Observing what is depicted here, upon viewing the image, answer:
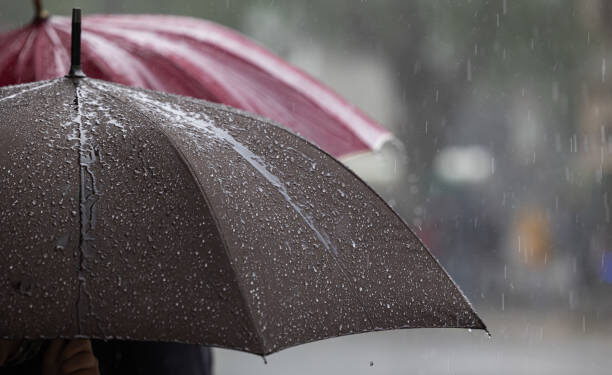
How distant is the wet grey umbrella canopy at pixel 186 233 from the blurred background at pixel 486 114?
38.2 ft

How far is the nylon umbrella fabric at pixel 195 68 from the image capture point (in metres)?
2.50

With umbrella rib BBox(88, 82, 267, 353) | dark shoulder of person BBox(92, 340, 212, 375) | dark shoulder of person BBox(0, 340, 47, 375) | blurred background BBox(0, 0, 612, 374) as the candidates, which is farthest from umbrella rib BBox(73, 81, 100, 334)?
blurred background BBox(0, 0, 612, 374)

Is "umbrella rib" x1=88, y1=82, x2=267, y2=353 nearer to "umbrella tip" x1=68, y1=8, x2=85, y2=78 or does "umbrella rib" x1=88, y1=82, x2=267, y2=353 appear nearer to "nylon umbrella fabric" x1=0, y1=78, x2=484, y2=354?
"nylon umbrella fabric" x1=0, y1=78, x2=484, y2=354

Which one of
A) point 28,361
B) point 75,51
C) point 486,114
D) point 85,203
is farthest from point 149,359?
point 486,114

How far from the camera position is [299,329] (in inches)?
57.6

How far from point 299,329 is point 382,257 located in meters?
0.31

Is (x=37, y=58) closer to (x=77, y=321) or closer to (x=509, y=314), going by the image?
(x=77, y=321)

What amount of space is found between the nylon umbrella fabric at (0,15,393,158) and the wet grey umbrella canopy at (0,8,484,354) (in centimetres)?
74

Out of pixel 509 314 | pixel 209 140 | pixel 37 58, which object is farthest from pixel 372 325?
pixel 509 314

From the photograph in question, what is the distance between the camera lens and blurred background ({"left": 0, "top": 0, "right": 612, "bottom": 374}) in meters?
15.7

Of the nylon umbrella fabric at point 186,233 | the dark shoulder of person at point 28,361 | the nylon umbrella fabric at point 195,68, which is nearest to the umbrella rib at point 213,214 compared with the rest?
the nylon umbrella fabric at point 186,233

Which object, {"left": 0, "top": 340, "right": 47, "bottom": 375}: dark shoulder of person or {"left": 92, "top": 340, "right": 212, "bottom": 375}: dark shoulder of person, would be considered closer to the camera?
{"left": 0, "top": 340, "right": 47, "bottom": 375}: dark shoulder of person

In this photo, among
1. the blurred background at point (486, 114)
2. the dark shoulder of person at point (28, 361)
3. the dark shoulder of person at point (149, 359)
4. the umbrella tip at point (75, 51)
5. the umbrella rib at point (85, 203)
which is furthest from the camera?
the blurred background at point (486, 114)

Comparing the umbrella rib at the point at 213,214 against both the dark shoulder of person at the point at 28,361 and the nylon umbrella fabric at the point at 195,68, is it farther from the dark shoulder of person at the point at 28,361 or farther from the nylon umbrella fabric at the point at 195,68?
the nylon umbrella fabric at the point at 195,68
